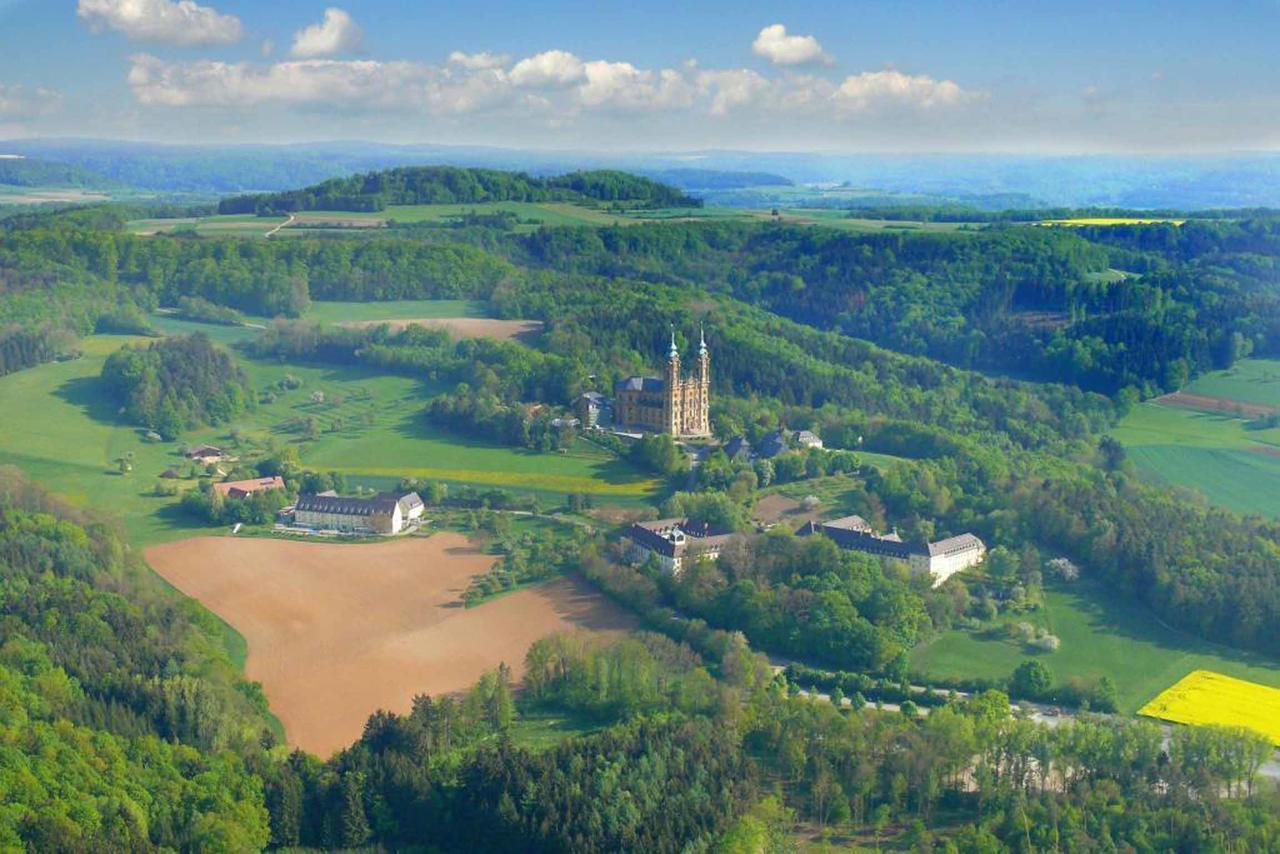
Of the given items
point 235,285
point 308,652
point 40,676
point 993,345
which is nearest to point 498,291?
point 235,285

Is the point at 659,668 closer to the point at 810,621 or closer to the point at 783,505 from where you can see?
the point at 810,621

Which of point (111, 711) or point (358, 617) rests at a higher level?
point (111, 711)

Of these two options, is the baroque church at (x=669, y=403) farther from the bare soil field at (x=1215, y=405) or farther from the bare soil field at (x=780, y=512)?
the bare soil field at (x=1215, y=405)

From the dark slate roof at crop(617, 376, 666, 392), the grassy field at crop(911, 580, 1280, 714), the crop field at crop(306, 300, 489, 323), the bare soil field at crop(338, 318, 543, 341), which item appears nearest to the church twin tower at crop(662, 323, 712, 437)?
the dark slate roof at crop(617, 376, 666, 392)

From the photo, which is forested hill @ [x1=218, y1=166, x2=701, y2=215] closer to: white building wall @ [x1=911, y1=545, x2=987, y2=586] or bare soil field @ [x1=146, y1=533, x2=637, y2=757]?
bare soil field @ [x1=146, y1=533, x2=637, y2=757]

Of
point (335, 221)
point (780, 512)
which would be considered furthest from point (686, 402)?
point (335, 221)

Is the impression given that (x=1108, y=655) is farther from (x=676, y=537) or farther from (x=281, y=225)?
(x=281, y=225)
